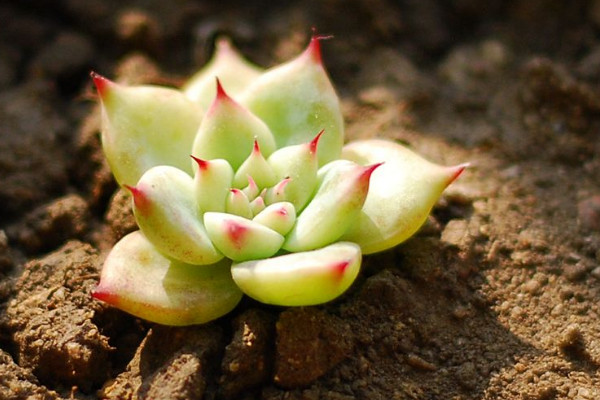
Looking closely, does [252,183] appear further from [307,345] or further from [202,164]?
[307,345]

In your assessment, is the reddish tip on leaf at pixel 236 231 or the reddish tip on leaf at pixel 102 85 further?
the reddish tip on leaf at pixel 102 85

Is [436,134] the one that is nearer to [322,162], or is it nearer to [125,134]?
[322,162]

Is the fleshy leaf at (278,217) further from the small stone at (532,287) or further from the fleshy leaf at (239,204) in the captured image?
the small stone at (532,287)

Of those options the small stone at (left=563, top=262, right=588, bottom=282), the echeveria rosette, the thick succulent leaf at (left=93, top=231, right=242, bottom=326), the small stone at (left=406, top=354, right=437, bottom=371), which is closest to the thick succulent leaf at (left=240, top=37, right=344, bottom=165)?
the echeveria rosette

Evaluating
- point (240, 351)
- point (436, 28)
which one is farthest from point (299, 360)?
point (436, 28)

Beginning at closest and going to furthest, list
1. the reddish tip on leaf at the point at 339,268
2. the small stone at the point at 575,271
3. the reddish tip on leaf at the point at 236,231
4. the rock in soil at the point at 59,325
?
the reddish tip on leaf at the point at 339,268 → the reddish tip on leaf at the point at 236,231 → the rock in soil at the point at 59,325 → the small stone at the point at 575,271

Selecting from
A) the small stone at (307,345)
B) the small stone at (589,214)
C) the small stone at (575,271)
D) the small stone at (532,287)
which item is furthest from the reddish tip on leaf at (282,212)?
the small stone at (589,214)

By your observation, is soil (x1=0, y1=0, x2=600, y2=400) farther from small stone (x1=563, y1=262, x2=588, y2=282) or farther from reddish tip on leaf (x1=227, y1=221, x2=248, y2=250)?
reddish tip on leaf (x1=227, y1=221, x2=248, y2=250)

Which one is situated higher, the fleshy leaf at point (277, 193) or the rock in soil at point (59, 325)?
the fleshy leaf at point (277, 193)
